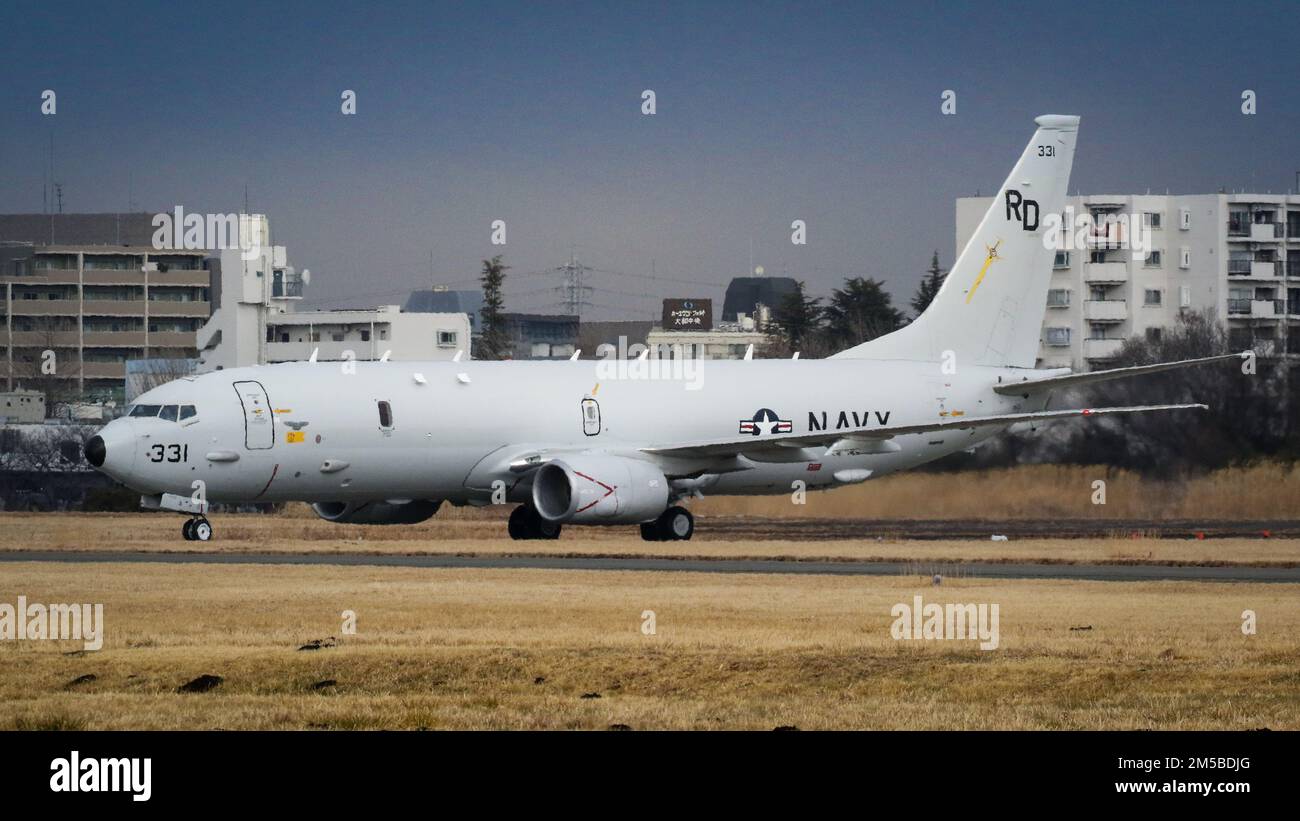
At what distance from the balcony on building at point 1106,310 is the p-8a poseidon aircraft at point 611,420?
62727 millimetres

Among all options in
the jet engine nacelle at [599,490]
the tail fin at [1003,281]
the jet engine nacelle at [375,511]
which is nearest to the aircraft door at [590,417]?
the jet engine nacelle at [599,490]

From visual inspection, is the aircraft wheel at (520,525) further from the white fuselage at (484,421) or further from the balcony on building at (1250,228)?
A: the balcony on building at (1250,228)

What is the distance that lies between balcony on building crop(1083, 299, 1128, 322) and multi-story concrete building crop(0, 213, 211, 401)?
70135 mm

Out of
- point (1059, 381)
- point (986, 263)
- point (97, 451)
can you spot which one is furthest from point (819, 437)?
point (97, 451)

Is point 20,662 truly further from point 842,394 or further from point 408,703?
point 842,394

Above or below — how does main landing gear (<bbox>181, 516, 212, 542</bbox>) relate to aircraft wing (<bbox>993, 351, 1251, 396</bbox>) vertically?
below

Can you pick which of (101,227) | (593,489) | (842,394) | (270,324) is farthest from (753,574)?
(101,227)

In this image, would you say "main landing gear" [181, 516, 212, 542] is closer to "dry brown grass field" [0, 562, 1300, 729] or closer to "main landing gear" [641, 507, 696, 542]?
"dry brown grass field" [0, 562, 1300, 729]

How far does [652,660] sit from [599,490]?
1862cm

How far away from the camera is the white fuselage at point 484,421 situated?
39.1 meters

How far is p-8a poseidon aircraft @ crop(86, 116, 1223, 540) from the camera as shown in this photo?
1549 inches

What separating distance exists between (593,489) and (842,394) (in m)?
8.45

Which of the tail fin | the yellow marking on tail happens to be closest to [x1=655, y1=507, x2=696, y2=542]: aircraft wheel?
the tail fin

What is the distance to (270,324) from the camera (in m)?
130
